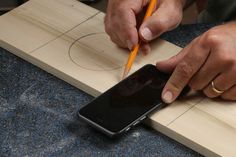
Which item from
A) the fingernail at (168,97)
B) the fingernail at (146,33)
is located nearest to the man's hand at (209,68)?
the fingernail at (168,97)

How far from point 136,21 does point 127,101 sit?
0.76 ft

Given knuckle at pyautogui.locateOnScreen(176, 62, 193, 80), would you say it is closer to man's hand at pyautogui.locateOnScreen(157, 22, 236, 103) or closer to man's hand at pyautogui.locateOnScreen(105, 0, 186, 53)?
man's hand at pyautogui.locateOnScreen(157, 22, 236, 103)

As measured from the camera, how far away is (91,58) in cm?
92

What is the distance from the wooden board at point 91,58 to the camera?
759 millimetres

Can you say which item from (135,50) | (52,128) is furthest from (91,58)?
(52,128)

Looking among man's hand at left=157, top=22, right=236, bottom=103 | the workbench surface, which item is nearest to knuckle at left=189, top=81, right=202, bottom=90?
man's hand at left=157, top=22, right=236, bottom=103

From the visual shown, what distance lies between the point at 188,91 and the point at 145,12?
22 centimetres

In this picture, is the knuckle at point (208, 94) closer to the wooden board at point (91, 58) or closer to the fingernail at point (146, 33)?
the wooden board at point (91, 58)

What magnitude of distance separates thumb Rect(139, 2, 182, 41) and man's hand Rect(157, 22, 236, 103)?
0.12 meters

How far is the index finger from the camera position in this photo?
0.79 metres

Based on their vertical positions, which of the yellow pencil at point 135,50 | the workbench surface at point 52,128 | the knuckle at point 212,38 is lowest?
the workbench surface at point 52,128

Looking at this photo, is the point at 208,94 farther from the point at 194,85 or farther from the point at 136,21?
the point at 136,21

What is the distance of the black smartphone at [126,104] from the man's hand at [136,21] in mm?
97

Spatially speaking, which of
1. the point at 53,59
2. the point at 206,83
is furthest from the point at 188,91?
the point at 53,59
